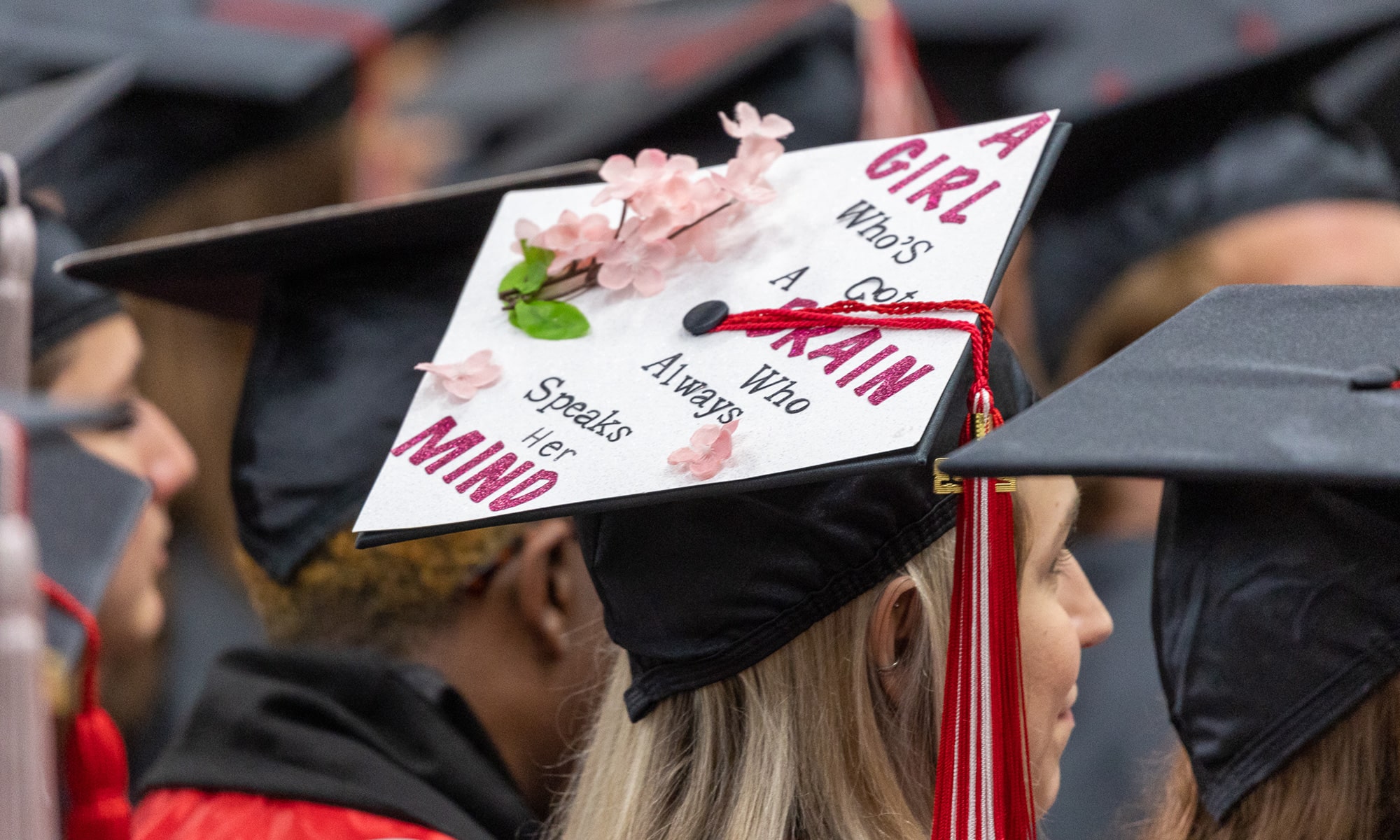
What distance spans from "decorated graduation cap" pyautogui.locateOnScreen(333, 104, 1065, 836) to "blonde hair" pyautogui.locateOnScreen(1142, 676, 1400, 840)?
0.80 ft

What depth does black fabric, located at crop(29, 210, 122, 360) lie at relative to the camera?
2.08m

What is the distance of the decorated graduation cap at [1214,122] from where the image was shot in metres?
3.28

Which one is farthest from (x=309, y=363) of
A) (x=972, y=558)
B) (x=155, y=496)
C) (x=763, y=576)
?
(x=972, y=558)

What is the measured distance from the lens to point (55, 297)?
211 centimetres

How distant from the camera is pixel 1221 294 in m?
1.38

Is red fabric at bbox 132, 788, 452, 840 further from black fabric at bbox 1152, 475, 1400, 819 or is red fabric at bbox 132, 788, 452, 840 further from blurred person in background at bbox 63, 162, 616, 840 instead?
black fabric at bbox 1152, 475, 1400, 819

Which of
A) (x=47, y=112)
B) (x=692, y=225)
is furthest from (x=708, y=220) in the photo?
(x=47, y=112)

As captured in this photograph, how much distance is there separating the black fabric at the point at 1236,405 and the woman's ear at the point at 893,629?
0.26 m

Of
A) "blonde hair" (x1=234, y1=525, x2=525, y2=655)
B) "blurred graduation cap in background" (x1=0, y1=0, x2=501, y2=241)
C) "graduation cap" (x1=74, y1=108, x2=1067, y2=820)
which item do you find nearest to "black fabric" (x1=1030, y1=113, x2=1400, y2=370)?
"blurred graduation cap in background" (x1=0, y1=0, x2=501, y2=241)

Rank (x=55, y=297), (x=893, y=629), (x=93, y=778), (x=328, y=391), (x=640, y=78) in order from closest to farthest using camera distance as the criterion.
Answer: (x=893, y=629) < (x=93, y=778) < (x=328, y=391) < (x=55, y=297) < (x=640, y=78)

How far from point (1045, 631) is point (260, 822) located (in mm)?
944

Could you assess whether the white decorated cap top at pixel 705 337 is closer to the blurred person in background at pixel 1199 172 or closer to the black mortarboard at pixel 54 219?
the black mortarboard at pixel 54 219

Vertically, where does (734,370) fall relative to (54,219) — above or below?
above

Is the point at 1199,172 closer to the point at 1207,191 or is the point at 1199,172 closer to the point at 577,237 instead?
the point at 1207,191
